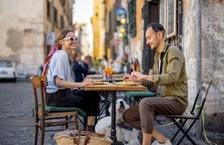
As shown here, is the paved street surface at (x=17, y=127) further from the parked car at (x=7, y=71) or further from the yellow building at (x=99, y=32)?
the yellow building at (x=99, y=32)

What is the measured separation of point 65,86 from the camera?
661 cm

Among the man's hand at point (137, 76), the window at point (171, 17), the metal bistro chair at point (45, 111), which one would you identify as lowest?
the metal bistro chair at point (45, 111)

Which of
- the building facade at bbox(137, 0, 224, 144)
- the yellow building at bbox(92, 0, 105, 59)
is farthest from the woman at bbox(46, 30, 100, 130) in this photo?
the yellow building at bbox(92, 0, 105, 59)

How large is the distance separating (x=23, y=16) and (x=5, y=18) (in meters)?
1.27

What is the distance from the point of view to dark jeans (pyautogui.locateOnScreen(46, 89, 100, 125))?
686 centimetres

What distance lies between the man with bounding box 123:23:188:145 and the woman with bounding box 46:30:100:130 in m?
0.79

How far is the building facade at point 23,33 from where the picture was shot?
37.9 m

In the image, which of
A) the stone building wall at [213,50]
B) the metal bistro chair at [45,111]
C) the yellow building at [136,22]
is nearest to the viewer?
the metal bistro chair at [45,111]

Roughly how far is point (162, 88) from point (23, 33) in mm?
32913

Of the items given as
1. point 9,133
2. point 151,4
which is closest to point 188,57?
point 9,133

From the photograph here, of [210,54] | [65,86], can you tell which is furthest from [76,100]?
[210,54]

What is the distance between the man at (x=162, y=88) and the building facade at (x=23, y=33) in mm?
32087

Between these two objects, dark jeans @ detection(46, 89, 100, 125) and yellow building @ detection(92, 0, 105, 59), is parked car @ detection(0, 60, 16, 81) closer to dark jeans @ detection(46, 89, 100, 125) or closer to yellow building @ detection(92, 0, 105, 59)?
dark jeans @ detection(46, 89, 100, 125)

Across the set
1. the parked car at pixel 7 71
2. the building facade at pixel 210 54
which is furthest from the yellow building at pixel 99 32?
the building facade at pixel 210 54
